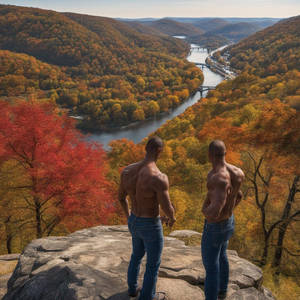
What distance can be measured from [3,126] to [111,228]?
6.62m

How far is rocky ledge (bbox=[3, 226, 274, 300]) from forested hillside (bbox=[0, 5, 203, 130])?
7232 centimetres

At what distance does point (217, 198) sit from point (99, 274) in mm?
3373

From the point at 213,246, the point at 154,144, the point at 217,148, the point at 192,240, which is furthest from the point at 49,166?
the point at 217,148

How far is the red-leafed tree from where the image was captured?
11.6m

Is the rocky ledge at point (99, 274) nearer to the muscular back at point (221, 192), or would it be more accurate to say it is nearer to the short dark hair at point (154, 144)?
the muscular back at point (221, 192)

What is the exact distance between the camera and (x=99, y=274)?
574 centimetres

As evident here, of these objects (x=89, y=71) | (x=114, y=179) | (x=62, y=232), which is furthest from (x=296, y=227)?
(x=89, y=71)

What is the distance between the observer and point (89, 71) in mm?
151500

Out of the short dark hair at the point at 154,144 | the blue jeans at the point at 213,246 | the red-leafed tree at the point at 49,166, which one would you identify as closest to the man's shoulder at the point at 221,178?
the blue jeans at the point at 213,246

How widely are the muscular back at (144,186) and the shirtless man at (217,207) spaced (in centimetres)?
80

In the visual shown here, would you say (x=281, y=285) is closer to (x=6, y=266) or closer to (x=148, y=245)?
(x=148, y=245)

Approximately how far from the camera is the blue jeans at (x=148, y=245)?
444 centimetres

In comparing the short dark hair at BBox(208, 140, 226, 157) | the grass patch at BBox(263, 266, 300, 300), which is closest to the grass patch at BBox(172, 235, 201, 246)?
the grass patch at BBox(263, 266, 300, 300)

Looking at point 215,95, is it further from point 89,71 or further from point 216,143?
point 89,71
